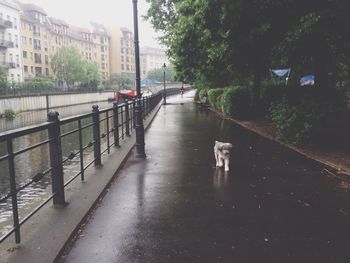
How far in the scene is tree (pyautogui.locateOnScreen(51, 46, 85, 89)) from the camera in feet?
275

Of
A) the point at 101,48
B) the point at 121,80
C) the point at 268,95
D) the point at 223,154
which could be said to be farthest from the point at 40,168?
the point at 101,48

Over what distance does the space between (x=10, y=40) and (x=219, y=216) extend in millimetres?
74476

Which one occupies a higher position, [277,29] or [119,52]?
[119,52]

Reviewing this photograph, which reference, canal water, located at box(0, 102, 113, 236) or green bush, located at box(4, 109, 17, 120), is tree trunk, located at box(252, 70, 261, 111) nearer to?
canal water, located at box(0, 102, 113, 236)

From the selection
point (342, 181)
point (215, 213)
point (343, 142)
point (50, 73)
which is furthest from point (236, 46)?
point (50, 73)

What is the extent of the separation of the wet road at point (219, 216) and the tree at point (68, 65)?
7953 cm

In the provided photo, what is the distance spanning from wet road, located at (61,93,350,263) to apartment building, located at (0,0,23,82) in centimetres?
6486

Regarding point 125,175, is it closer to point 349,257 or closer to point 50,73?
point 349,257

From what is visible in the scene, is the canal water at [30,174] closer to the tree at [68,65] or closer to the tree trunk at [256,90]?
the tree trunk at [256,90]

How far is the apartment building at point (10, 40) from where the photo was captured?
66569 millimetres

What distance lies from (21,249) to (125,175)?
389 cm

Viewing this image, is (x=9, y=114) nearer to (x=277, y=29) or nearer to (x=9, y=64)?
(x=277, y=29)

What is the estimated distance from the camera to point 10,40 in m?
70.1

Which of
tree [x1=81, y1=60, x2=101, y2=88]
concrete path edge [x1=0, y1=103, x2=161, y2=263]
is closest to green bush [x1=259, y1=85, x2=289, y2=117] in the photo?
concrete path edge [x1=0, y1=103, x2=161, y2=263]
